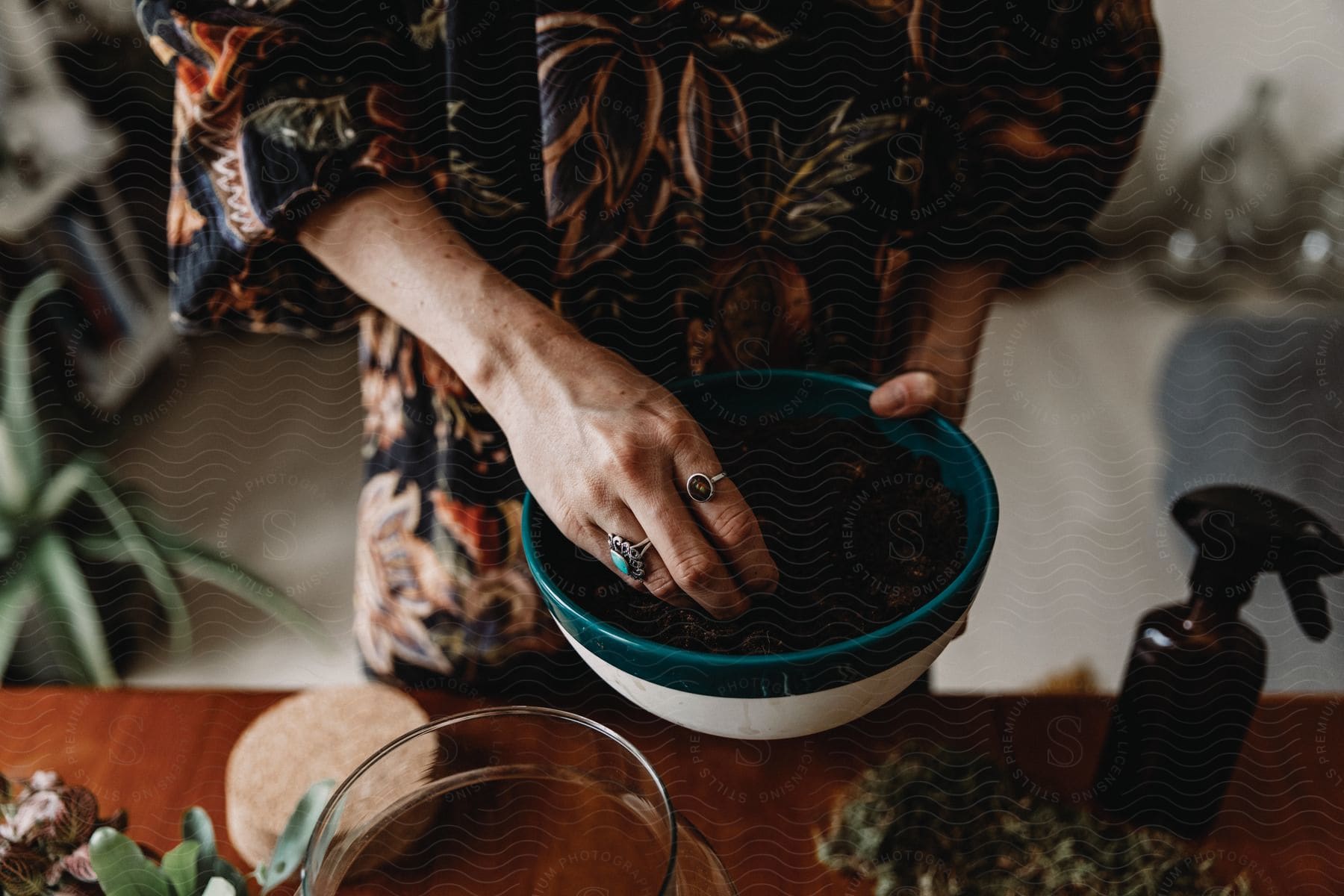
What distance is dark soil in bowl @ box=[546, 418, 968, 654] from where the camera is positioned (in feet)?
0.76

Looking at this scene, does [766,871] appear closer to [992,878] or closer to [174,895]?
[992,878]

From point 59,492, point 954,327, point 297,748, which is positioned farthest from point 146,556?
point 954,327

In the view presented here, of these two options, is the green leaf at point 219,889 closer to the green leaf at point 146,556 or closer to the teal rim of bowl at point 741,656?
the teal rim of bowl at point 741,656

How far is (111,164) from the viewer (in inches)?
14.4

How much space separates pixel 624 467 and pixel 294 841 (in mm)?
170

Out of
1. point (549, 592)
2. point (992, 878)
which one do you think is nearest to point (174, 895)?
point (549, 592)

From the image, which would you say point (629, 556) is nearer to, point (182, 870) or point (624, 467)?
point (624, 467)

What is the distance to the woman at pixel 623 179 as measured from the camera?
28cm

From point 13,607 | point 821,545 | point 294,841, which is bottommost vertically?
point 13,607

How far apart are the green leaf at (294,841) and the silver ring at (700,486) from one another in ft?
0.52

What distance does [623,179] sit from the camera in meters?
0.31

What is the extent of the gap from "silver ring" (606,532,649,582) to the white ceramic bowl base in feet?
0.09

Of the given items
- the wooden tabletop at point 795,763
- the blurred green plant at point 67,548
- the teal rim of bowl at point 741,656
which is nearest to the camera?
the teal rim of bowl at point 741,656

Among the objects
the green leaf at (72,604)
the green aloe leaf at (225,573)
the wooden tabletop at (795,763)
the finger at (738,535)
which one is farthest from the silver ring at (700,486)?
the green leaf at (72,604)
